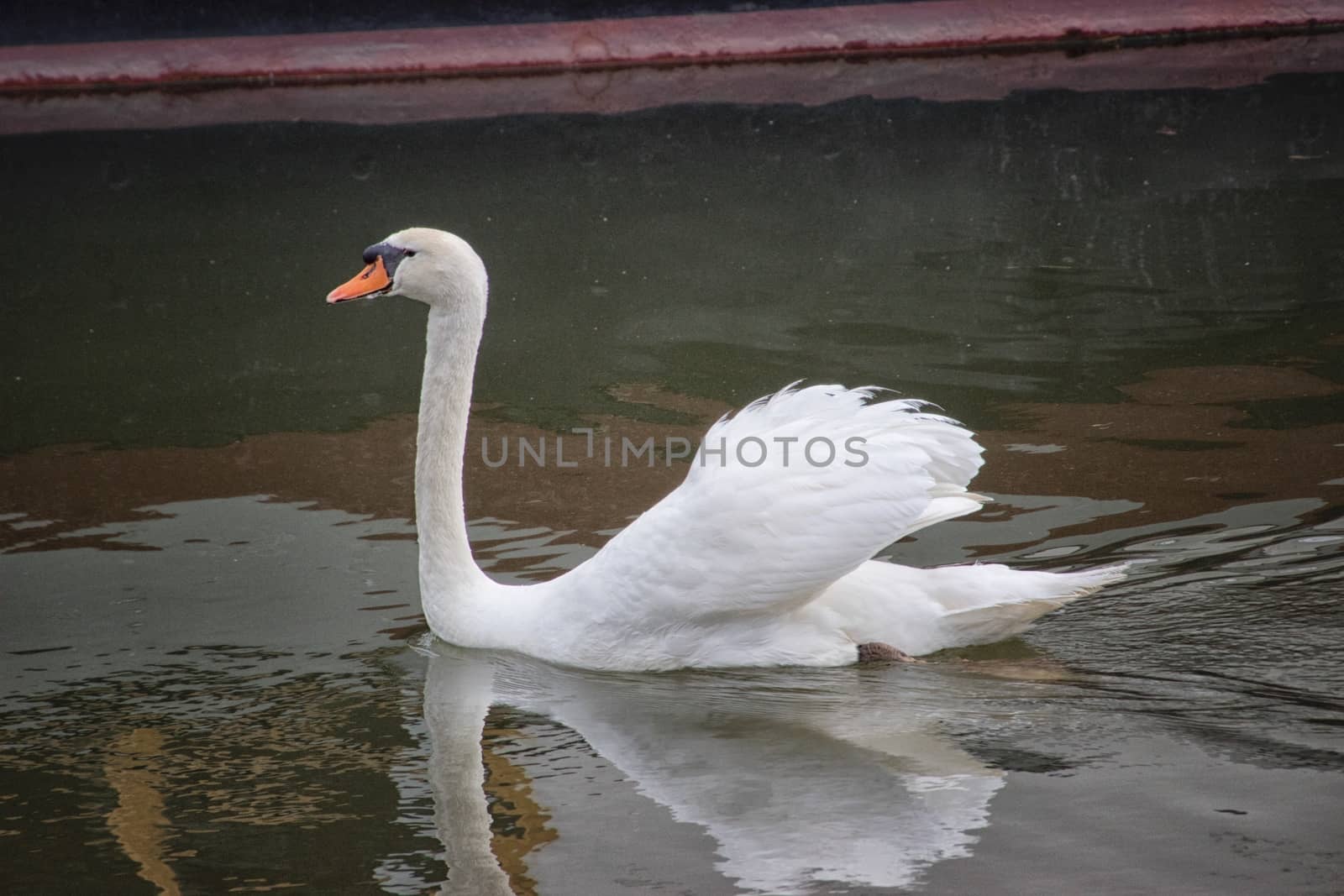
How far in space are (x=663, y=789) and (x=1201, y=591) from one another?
193 centimetres

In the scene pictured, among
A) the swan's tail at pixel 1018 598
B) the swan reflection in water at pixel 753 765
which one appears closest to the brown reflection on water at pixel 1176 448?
the swan's tail at pixel 1018 598

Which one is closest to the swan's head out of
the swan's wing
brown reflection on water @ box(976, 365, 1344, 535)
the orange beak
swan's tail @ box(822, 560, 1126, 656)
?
the orange beak

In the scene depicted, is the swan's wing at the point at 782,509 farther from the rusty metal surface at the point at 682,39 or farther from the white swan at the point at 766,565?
the rusty metal surface at the point at 682,39

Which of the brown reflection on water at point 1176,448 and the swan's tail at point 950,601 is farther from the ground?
the brown reflection on water at point 1176,448

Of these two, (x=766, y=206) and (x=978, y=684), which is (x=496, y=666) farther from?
(x=766, y=206)

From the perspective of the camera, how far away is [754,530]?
490cm

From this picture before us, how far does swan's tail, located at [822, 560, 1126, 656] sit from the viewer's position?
499 cm

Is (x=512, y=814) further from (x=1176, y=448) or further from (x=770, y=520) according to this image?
(x=1176, y=448)

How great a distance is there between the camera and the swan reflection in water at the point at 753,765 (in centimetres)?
407

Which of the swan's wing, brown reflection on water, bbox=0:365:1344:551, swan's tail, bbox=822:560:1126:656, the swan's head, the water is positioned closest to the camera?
the water

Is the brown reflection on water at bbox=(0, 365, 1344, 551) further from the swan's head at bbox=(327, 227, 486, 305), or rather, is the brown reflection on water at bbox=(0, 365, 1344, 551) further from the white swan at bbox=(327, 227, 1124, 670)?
the swan's head at bbox=(327, 227, 486, 305)

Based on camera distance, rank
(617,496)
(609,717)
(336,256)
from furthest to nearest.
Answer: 1. (336,256)
2. (617,496)
3. (609,717)

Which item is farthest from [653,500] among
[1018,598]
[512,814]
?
[512,814]

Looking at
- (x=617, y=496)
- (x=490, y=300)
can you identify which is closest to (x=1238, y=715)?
(x=617, y=496)
